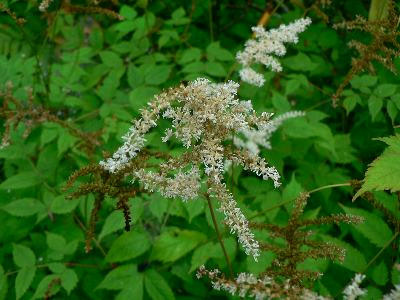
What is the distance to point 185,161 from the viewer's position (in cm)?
163

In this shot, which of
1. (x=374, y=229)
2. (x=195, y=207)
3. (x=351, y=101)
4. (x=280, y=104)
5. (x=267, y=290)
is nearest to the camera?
(x=267, y=290)

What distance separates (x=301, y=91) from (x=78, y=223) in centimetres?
214

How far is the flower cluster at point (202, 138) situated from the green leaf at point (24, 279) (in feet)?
4.07

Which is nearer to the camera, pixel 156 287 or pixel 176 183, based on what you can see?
pixel 176 183

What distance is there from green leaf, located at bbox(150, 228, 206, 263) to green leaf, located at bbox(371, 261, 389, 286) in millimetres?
961

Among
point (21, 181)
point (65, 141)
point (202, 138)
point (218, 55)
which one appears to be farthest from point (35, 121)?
point (202, 138)

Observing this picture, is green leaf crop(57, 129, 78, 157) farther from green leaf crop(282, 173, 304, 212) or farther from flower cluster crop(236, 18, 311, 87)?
green leaf crop(282, 173, 304, 212)

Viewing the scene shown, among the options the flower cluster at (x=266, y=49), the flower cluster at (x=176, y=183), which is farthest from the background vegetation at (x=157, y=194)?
the flower cluster at (x=176, y=183)

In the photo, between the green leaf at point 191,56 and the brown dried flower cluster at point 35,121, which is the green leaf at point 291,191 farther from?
the green leaf at point 191,56

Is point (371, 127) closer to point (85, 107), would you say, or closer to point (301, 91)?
point (301, 91)

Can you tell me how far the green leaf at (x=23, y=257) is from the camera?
2600 millimetres

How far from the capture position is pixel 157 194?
270cm

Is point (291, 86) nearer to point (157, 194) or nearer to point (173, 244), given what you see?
point (157, 194)

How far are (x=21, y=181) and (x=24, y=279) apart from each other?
26.6 inches
